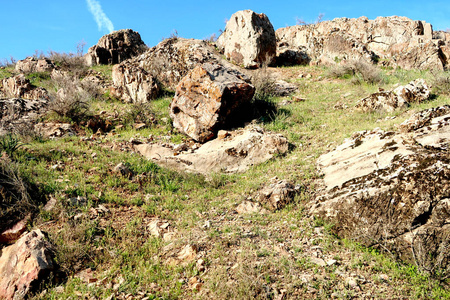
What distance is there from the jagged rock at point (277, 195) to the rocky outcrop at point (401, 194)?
1.61 ft

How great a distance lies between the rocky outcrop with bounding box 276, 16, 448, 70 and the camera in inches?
501

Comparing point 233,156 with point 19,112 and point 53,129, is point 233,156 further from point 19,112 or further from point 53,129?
point 19,112

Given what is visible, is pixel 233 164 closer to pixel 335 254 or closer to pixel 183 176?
pixel 183 176

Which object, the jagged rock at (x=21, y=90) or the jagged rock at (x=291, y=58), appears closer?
the jagged rock at (x=21, y=90)

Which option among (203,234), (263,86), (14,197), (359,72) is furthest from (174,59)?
(203,234)

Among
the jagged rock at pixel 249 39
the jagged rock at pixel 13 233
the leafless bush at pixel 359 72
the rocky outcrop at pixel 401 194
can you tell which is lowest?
the rocky outcrop at pixel 401 194

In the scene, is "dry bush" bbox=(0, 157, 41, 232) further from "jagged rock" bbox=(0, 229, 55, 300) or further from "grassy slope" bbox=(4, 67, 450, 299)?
"jagged rock" bbox=(0, 229, 55, 300)

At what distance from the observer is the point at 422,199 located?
3.51 m

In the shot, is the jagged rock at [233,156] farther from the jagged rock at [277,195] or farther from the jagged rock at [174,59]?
the jagged rock at [174,59]

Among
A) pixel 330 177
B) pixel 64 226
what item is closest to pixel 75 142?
pixel 64 226

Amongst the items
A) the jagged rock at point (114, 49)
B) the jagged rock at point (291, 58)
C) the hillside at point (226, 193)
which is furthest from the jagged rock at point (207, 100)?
the jagged rock at point (114, 49)

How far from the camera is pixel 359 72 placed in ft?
39.2

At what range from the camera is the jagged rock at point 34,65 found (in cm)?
1634

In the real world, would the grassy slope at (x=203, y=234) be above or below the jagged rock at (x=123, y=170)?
below
